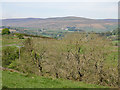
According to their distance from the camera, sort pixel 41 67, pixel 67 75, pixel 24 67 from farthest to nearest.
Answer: pixel 41 67, pixel 24 67, pixel 67 75

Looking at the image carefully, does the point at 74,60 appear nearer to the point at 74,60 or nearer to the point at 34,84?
the point at 74,60

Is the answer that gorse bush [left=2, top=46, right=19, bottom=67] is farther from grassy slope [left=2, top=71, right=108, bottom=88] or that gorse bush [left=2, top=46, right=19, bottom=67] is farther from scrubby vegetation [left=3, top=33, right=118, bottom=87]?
grassy slope [left=2, top=71, right=108, bottom=88]

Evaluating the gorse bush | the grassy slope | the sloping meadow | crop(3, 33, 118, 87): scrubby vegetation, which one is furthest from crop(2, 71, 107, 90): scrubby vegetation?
the gorse bush

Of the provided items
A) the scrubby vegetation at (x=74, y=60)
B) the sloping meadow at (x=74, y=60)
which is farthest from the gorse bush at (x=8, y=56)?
the sloping meadow at (x=74, y=60)

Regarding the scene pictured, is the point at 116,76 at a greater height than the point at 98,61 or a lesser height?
lesser

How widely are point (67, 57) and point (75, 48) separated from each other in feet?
9.53

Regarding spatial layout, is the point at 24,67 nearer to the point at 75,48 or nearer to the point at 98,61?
the point at 75,48

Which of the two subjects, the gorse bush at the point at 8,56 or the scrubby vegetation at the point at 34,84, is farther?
the gorse bush at the point at 8,56

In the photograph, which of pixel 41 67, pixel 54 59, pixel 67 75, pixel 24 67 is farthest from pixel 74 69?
pixel 24 67

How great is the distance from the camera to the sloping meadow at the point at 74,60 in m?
27.3

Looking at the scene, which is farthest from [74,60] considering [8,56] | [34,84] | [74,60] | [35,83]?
[8,56]

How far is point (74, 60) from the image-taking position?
95.6 feet

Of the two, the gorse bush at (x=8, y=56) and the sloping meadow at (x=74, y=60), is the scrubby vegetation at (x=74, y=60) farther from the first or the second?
the gorse bush at (x=8, y=56)

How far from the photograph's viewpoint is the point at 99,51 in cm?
3011
